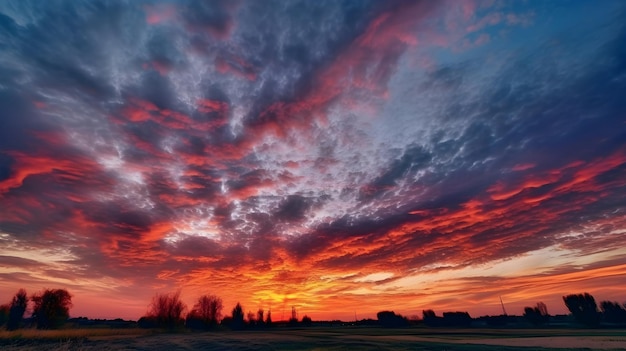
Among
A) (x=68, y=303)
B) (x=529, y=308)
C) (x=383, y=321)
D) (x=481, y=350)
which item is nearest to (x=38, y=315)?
(x=68, y=303)

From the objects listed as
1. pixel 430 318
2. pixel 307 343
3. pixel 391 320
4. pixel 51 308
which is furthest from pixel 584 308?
pixel 51 308

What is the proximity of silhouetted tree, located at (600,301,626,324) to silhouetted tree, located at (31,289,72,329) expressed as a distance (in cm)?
21639

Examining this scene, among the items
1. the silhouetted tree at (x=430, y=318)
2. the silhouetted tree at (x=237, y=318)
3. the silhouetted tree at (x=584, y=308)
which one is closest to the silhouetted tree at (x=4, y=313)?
the silhouetted tree at (x=237, y=318)

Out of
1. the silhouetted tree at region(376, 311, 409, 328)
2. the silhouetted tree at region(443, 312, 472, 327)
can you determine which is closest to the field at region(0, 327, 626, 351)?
the silhouetted tree at region(443, 312, 472, 327)

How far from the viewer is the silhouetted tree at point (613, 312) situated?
126 m

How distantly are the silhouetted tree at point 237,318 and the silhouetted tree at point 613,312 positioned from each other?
6715 inches

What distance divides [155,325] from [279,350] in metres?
106

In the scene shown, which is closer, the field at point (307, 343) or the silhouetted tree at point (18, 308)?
the field at point (307, 343)

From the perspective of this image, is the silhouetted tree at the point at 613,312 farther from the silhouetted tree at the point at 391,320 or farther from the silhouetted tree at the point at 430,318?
the silhouetted tree at the point at 391,320

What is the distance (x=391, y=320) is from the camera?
16175 centimetres

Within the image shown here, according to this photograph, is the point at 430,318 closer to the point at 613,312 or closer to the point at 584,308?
the point at 584,308

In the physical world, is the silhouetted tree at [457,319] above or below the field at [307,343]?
above

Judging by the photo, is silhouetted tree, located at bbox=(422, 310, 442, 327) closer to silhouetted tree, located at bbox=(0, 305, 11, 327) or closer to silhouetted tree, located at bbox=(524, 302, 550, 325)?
silhouetted tree, located at bbox=(524, 302, 550, 325)

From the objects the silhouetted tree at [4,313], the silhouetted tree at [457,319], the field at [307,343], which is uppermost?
the silhouetted tree at [4,313]
